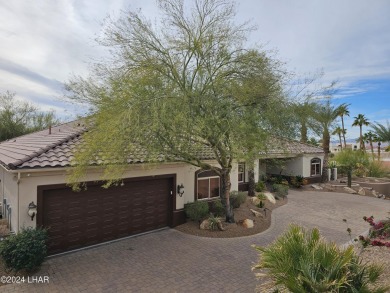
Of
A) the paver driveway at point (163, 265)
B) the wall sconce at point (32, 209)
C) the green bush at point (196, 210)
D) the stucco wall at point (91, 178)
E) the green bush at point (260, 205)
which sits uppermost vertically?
the stucco wall at point (91, 178)

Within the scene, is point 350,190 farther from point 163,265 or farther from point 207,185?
point 163,265

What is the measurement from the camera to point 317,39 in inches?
499

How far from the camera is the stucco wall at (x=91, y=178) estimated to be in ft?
28.9

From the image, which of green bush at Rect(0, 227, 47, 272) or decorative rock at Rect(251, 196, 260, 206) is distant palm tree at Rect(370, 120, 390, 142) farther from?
green bush at Rect(0, 227, 47, 272)

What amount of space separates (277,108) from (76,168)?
7.95 m

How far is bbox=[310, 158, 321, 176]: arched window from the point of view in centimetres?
2677

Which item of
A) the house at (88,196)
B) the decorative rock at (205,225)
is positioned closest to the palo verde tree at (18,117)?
the house at (88,196)

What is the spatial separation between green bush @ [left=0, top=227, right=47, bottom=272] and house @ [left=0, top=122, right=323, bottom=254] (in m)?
0.78

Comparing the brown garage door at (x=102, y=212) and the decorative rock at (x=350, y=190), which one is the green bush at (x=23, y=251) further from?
the decorative rock at (x=350, y=190)

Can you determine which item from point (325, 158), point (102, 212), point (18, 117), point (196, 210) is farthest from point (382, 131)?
point (18, 117)

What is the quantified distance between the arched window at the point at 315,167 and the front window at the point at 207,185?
50.7ft

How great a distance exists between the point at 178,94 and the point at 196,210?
20.4 ft

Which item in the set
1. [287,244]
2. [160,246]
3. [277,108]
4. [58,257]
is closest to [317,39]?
[277,108]

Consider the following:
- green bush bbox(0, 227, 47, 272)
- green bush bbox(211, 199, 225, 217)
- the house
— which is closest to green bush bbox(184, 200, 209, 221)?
the house
